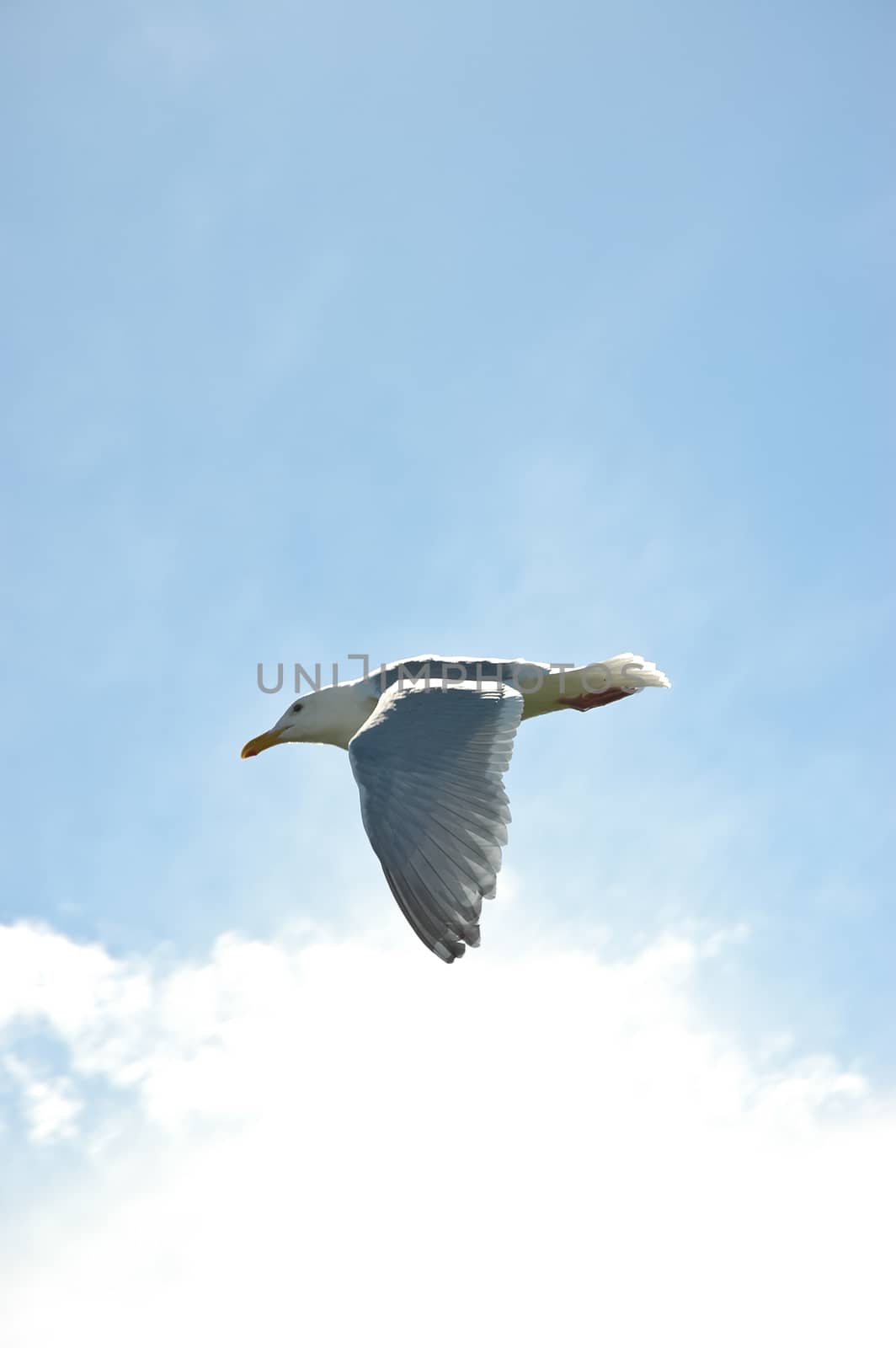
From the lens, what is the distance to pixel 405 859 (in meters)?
6.61

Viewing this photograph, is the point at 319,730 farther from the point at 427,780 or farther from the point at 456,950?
the point at 456,950

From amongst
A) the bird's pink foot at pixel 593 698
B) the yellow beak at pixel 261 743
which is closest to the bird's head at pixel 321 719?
the yellow beak at pixel 261 743

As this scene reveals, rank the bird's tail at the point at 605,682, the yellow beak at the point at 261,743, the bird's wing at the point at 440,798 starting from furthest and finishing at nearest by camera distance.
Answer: the yellow beak at the point at 261,743 < the bird's tail at the point at 605,682 < the bird's wing at the point at 440,798

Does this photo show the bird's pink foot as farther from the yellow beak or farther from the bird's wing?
the yellow beak

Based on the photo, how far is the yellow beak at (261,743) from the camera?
10.0 meters

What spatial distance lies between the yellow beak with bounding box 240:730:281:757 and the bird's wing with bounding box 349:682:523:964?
251 cm

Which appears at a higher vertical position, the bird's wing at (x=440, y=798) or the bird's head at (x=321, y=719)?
the bird's head at (x=321, y=719)

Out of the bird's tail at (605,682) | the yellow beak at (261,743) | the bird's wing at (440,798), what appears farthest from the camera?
the yellow beak at (261,743)

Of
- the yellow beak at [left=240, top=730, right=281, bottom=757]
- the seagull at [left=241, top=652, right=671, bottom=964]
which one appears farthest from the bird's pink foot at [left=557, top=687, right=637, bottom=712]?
the yellow beak at [left=240, top=730, right=281, bottom=757]

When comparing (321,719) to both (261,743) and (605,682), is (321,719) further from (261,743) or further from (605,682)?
(605,682)

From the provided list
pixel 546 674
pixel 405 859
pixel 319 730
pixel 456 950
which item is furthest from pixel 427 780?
pixel 319 730

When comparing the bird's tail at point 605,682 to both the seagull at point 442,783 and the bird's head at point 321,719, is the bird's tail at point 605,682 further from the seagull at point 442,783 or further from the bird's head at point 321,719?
the bird's head at point 321,719

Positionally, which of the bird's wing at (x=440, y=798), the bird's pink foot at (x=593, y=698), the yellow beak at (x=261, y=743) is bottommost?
the bird's wing at (x=440, y=798)

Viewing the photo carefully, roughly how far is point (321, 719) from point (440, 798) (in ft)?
10.1
